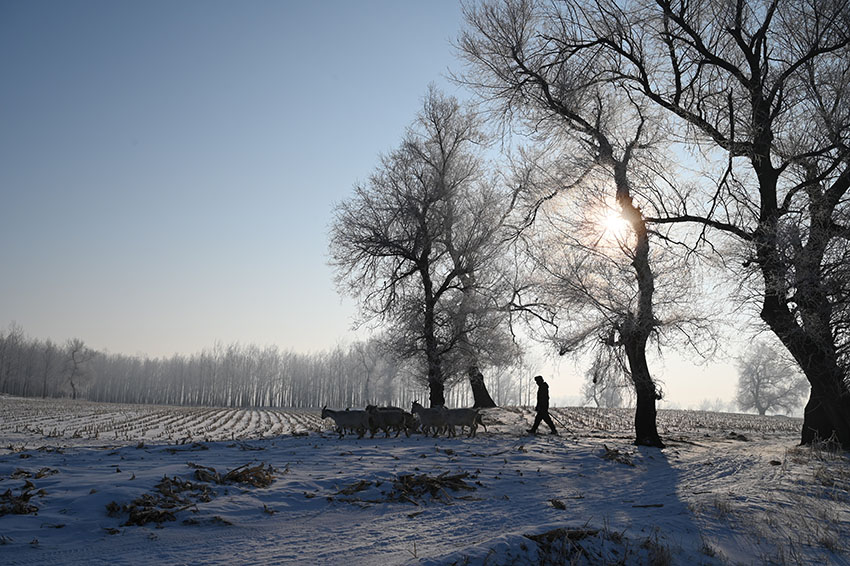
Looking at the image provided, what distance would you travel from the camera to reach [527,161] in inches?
706

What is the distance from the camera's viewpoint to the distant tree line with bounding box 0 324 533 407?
339 feet

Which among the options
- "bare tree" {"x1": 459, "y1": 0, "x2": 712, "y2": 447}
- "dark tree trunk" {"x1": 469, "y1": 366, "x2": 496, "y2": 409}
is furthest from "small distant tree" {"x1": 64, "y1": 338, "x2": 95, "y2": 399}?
"bare tree" {"x1": 459, "y1": 0, "x2": 712, "y2": 447}

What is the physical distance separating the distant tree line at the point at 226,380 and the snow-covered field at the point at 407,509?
7844 cm

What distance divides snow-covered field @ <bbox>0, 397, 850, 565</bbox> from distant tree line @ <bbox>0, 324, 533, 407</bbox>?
7844cm

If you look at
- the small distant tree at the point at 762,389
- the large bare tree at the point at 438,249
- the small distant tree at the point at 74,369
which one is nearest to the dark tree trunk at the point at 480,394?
the large bare tree at the point at 438,249

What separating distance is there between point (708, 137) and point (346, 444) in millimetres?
12418

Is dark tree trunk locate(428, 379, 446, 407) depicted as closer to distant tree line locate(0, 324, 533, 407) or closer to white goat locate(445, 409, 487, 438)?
white goat locate(445, 409, 487, 438)

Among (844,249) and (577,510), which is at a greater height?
(844,249)

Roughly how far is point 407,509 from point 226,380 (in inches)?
4734

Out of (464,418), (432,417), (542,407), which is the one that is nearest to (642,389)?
(542,407)

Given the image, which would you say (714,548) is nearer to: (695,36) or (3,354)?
(695,36)

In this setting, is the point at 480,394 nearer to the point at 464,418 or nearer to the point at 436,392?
the point at 436,392

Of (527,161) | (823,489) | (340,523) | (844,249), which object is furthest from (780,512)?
(527,161)

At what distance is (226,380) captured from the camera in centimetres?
11719
